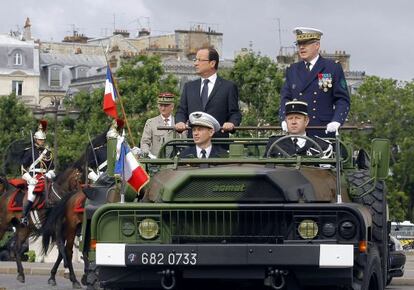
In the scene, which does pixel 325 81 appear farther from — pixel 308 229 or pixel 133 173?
pixel 308 229

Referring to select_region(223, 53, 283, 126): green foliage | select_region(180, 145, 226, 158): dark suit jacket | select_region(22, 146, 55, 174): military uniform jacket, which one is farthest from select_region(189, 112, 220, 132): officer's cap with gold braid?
select_region(223, 53, 283, 126): green foliage

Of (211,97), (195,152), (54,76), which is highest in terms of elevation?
(54,76)

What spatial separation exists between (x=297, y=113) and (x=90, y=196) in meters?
2.01

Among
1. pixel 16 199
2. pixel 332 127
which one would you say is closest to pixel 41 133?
pixel 16 199

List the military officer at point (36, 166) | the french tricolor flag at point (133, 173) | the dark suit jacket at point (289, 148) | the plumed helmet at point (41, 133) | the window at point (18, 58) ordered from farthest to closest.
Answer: the window at point (18, 58) → the military officer at point (36, 166) → the plumed helmet at point (41, 133) → the dark suit jacket at point (289, 148) → the french tricolor flag at point (133, 173)

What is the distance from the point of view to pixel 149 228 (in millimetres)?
13312

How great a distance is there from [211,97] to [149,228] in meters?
4.39

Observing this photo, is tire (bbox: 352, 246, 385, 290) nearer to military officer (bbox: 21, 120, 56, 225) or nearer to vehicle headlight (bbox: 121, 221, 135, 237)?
vehicle headlight (bbox: 121, 221, 135, 237)

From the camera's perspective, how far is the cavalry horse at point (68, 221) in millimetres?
25172

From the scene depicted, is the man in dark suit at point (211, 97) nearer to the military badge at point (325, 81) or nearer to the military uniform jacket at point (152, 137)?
the military badge at point (325, 81)

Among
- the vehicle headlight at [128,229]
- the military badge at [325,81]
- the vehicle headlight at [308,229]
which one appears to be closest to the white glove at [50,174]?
the military badge at [325,81]

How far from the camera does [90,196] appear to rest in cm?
1559

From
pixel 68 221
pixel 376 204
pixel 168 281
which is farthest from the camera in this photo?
pixel 68 221

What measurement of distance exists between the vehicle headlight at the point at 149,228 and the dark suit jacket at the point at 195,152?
2001 millimetres
